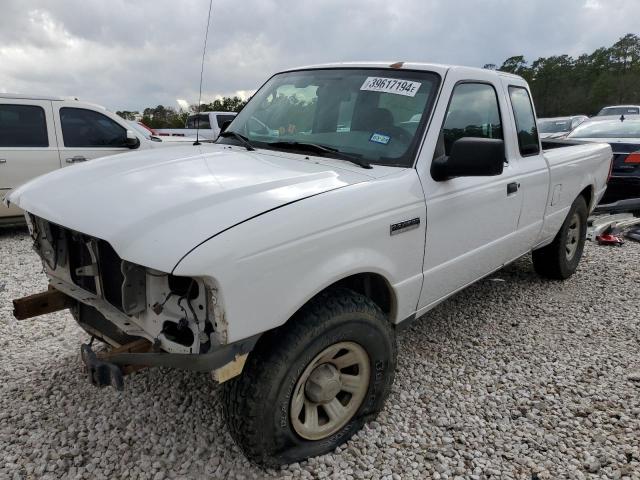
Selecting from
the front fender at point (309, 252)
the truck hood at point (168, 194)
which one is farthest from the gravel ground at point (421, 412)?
the truck hood at point (168, 194)

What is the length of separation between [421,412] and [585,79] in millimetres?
55411

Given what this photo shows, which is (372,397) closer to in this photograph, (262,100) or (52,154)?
(262,100)

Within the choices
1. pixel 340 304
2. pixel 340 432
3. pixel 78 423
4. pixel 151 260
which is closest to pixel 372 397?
pixel 340 432

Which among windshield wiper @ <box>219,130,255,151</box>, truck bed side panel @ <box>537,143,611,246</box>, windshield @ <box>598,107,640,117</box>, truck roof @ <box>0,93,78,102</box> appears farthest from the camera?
windshield @ <box>598,107,640,117</box>

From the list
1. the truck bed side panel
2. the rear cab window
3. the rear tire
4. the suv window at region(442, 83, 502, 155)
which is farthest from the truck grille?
the rear tire

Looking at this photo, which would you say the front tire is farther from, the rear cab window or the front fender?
the rear cab window

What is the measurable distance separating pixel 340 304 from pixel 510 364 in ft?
5.75

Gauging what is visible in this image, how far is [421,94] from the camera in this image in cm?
281

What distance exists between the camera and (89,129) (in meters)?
6.64

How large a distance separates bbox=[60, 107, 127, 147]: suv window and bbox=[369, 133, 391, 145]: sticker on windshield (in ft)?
17.3

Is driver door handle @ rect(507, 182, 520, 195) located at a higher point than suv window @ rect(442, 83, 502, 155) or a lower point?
lower

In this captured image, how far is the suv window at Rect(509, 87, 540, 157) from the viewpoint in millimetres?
3666

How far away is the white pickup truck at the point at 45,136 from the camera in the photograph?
20.0ft

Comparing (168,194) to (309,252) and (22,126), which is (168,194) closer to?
(309,252)
